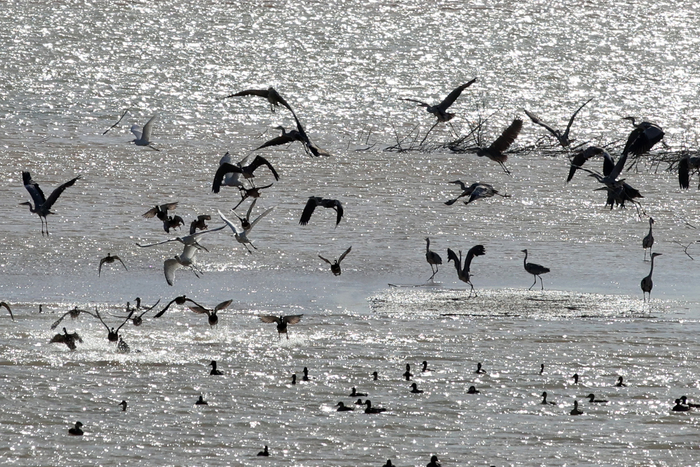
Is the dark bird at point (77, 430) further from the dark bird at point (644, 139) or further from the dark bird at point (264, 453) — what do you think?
the dark bird at point (644, 139)

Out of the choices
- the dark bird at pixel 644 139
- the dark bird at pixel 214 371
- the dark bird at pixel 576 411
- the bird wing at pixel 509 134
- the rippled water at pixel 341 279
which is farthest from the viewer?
the bird wing at pixel 509 134

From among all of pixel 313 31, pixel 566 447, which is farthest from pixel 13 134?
pixel 313 31

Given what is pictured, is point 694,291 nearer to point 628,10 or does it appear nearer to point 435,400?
point 435,400

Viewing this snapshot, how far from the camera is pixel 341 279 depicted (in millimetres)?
19078

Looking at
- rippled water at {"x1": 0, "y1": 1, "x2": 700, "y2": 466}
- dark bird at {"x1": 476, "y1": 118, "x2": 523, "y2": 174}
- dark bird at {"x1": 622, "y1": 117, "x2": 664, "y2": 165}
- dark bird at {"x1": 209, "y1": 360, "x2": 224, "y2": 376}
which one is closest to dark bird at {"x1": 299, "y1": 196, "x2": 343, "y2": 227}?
rippled water at {"x1": 0, "y1": 1, "x2": 700, "y2": 466}

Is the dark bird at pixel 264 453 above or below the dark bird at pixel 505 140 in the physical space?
below

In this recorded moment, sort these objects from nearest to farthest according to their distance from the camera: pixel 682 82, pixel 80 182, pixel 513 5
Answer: pixel 80 182 → pixel 682 82 → pixel 513 5

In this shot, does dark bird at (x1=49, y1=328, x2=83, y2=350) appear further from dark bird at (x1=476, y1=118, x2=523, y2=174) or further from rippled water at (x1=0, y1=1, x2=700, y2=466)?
dark bird at (x1=476, y1=118, x2=523, y2=174)

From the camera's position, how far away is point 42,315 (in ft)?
51.8

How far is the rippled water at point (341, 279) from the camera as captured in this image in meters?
11.8

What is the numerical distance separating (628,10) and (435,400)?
177ft

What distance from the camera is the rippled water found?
465 inches

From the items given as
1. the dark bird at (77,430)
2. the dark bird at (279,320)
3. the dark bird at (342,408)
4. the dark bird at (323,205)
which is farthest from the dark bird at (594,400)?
the dark bird at (77,430)

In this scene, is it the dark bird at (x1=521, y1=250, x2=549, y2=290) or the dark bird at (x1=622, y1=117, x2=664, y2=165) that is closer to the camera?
the dark bird at (x1=622, y1=117, x2=664, y2=165)
